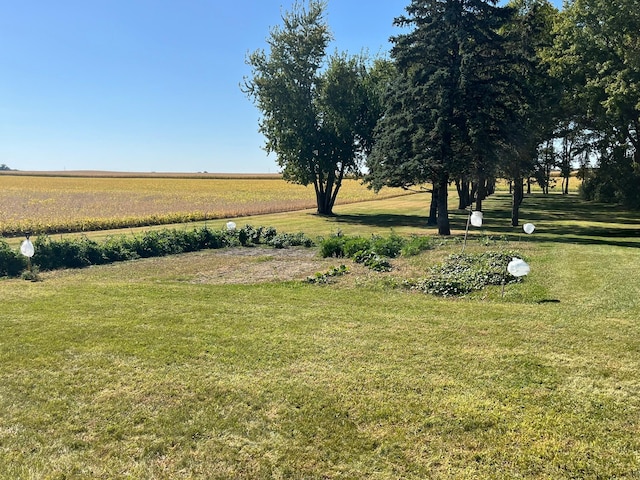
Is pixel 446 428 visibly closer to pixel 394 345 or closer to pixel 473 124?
pixel 394 345

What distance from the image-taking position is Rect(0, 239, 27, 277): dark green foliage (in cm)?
1146

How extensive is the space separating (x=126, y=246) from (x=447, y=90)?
516 inches

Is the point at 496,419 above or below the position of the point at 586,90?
below

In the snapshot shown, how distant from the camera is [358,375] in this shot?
482 cm

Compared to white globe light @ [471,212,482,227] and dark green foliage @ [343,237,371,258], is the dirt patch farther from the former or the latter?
white globe light @ [471,212,482,227]

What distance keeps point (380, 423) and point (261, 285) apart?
6385mm

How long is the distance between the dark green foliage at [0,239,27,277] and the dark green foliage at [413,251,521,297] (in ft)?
34.7

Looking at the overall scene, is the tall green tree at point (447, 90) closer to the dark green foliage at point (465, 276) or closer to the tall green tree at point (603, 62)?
the tall green tree at point (603, 62)

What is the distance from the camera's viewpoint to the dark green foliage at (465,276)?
897 centimetres

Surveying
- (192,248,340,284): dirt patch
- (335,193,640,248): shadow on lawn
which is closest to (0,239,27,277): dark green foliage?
(192,248,340,284): dirt patch

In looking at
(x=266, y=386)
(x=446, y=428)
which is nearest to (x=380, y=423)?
(x=446, y=428)

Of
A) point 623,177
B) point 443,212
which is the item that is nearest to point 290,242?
point 443,212

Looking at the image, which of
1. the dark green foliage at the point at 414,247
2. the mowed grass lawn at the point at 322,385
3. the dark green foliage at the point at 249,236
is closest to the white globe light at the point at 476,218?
the dark green foliage at the point at 414,247

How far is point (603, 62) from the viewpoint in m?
21.4
